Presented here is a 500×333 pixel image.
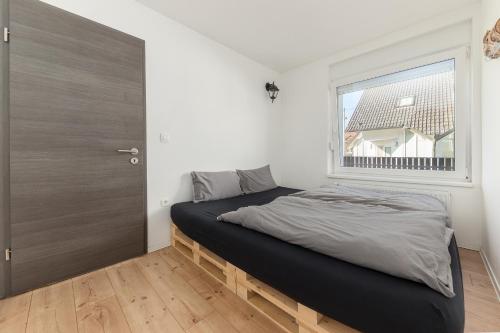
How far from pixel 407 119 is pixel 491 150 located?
0.98 meters

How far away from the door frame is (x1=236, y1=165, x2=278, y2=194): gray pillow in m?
2.05

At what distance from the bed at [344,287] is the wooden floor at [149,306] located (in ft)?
0.91

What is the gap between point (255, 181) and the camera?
285 centimetres

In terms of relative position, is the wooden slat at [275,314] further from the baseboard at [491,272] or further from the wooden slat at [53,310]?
the baseboard at [491,272]

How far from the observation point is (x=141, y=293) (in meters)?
1.47

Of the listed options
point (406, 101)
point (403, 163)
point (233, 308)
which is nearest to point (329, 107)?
point (406, 101)

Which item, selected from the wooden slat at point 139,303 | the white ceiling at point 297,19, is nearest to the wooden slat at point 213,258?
the wooden slat at point 139,303

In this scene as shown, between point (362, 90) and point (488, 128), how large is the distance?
56.8 inches

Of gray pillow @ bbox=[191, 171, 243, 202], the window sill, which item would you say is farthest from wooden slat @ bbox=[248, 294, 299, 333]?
the window sill

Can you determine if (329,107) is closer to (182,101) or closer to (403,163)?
(403,163)

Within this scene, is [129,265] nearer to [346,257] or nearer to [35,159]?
[35,159]

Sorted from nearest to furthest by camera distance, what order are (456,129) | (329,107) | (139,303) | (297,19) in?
1. (139,303)
2. (456,129)
3. (297,19)
4. (329,107)

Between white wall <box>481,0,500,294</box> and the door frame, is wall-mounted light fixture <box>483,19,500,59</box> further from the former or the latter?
the door frame

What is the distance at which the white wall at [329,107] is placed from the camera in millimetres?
2008
